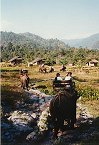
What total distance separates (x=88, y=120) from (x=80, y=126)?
79.4 inches

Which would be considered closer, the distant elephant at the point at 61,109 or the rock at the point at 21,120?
the distant elephant at the point at 61,109

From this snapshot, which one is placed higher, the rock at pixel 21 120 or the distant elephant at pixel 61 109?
the distant elephant at pixel 61 109

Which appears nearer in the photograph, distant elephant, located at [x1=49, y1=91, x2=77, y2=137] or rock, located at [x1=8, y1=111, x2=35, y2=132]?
distant elephant, located at [x1=49, y1=91, x2=77, y2=137]

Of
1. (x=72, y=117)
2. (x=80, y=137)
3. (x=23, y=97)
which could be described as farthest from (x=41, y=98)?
(x=80, y=137)

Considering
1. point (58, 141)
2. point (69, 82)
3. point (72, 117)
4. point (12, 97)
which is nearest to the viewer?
point (58, 141)

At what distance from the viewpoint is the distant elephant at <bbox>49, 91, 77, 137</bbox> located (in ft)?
52.6

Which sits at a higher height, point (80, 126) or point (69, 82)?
point (69, 82)

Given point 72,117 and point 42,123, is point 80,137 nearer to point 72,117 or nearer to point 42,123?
point 72,117

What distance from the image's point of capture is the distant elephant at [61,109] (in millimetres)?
16047

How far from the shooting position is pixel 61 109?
647 inches

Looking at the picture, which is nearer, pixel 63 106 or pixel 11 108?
pixel 63 106

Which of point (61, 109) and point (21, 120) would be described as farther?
point (21, 120)

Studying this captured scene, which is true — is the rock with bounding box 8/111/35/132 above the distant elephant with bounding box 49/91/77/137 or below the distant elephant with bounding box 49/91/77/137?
below

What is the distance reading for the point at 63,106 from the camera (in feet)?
54.3
